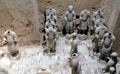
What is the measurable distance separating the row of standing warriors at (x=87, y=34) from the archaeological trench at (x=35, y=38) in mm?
183

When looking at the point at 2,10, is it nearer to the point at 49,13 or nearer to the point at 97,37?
the point at 49,13

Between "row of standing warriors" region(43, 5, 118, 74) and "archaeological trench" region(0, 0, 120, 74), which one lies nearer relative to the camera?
"row of standing warriors" region(43, 5, 118, 74)

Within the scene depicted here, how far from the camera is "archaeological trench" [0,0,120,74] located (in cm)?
637

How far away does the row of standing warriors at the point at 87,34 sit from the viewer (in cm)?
614

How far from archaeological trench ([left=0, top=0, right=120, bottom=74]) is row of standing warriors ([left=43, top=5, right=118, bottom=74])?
0.18 meters

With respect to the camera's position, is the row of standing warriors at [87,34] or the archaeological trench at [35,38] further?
the archaeological trench at [35,38]

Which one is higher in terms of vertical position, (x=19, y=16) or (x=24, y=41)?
(x=19, y=16)

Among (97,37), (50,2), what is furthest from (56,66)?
(50,2)

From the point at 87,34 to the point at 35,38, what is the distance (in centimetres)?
103

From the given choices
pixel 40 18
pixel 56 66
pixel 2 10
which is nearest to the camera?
pixel 56 66

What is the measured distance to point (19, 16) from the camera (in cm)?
704

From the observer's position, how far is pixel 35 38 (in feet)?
23.9

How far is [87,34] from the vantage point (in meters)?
7.20

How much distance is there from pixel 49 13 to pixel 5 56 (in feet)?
3.89
